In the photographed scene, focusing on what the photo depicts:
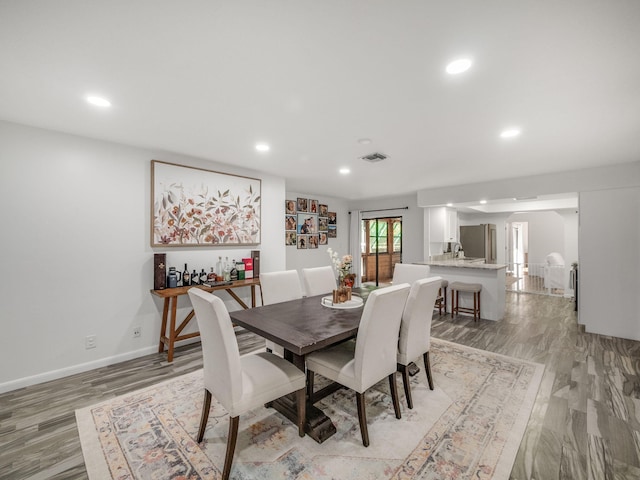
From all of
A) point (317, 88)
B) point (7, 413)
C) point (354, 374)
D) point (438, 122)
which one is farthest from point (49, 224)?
point (438, 122)

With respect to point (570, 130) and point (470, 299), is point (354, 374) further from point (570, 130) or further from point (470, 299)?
point (470, 299)

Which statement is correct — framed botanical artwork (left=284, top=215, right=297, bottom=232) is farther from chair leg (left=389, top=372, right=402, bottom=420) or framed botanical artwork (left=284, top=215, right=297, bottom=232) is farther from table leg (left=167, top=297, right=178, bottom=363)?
chair leg (left=389, top=372, right=402, bottom=420)

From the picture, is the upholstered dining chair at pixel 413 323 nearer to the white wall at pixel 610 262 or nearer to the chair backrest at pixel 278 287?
the chair backrest at pixel 278 287

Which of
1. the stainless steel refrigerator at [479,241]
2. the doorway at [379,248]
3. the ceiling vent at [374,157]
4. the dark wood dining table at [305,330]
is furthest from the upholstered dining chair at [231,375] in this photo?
the stainless steel refrigerator at [479,241]

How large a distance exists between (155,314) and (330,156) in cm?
287

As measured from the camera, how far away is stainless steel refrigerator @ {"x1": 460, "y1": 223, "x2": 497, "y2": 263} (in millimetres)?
7680

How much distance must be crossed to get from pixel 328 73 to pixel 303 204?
186 inches

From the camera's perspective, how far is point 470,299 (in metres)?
5.07

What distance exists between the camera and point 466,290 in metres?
4.74

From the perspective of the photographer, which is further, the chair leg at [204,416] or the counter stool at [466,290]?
the counter stool at [466,290]

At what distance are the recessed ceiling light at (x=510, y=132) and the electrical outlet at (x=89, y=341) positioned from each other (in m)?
4.62

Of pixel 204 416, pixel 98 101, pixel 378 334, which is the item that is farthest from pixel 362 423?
pixel 98 101

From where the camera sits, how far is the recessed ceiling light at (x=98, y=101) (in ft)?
6.94

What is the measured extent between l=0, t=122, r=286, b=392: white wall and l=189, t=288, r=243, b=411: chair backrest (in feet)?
6.43
